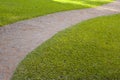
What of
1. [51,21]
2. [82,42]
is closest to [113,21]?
[51,21]

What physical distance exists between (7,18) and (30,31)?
2048 millimetres

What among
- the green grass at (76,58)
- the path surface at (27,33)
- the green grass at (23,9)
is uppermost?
the green grass at (23,9)

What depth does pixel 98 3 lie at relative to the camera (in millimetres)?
16781

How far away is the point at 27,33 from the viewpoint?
9062mm

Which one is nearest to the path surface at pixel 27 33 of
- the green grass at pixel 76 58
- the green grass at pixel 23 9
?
the green grass at pixel 76 58

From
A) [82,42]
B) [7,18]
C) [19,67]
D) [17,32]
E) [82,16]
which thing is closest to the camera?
[19,67]

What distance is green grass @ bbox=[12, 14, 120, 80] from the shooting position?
6.29 m

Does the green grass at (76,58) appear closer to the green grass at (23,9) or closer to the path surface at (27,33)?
the path surface at (27,33)

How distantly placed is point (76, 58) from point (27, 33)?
242cm

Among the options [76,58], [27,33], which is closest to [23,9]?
[27,33]

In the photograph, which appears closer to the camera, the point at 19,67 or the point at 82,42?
the point at 19,67

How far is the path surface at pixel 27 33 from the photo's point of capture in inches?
266

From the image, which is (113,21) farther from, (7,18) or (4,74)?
(4,74)

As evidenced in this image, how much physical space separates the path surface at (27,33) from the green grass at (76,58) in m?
0.24
